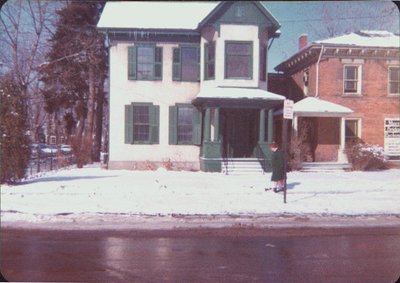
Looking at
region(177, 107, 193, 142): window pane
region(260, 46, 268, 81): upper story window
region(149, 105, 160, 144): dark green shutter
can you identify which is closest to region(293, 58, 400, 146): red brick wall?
region(260, 46, 268, 81): upper story window

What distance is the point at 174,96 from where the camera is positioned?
8273 mm

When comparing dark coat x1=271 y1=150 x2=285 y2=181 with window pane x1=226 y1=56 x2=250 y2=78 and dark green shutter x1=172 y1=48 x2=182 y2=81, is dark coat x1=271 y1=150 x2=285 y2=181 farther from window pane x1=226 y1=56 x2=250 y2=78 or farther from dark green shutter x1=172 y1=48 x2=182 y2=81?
dark green shutter x1=172 y1=48 x2=182 y2=81

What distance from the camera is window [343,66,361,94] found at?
18.2ft

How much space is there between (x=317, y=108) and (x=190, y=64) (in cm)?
388

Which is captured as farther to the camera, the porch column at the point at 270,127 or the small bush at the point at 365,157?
the porch column at the point at 270,127

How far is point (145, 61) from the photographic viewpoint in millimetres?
10008

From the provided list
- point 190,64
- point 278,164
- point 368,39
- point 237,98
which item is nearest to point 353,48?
point 368,39

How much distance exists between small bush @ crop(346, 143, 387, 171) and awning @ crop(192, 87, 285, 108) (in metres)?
1.51

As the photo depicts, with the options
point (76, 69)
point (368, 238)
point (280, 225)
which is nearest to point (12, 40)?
point (76, 69)

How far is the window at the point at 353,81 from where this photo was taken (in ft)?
18.2

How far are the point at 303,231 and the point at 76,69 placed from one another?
153 inches

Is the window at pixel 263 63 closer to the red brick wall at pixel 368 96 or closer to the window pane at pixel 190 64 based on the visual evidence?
the red brick wall at pixel 368 96

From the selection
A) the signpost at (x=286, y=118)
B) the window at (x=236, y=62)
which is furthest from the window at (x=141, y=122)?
the signpost at (x=286, y=118)

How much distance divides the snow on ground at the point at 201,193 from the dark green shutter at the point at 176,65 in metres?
3.59
